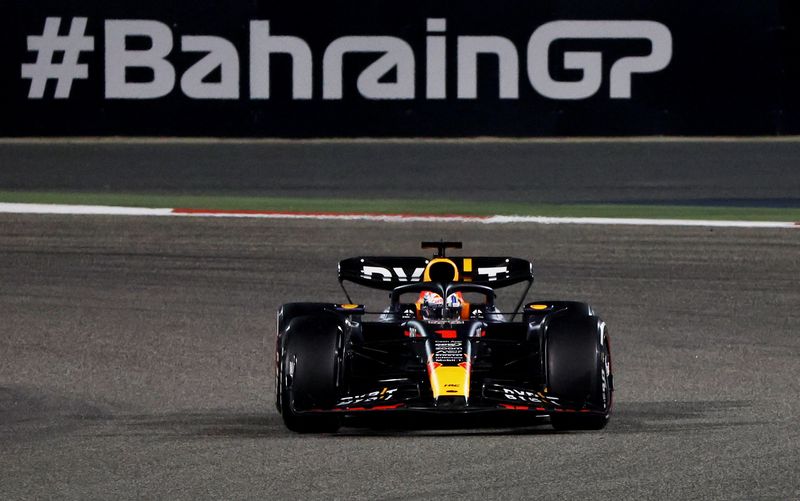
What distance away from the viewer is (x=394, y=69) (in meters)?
18.0

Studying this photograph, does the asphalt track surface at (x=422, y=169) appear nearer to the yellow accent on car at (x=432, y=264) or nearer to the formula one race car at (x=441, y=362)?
the yellow accent on car at (x=432, y=264)

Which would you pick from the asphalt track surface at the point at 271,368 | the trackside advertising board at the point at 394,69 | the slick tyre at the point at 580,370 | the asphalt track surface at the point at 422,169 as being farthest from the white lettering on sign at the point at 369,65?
the slick tyre at the point at 580,370

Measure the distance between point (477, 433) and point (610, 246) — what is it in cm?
700

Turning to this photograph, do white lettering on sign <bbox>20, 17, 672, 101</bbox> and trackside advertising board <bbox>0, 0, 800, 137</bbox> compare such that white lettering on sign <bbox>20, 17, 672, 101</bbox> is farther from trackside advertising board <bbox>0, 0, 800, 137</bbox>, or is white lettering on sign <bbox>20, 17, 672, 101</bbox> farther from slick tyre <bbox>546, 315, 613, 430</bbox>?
slick tyre <bbox>546, 315, 613, 430</bbox>

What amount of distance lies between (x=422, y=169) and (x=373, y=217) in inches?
68.8

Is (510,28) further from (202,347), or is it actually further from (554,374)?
(554,374)

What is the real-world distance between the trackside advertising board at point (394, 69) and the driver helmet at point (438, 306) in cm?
988

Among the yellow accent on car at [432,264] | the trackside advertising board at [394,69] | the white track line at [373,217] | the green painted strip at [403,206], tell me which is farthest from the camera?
the trackside advertising board at [394,69]

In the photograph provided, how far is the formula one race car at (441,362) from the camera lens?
758cm

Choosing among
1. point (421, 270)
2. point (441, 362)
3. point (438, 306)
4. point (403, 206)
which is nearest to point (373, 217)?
point (403, 206)

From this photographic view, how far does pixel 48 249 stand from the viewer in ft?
47.7

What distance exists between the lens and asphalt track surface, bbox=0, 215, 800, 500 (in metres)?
6.81

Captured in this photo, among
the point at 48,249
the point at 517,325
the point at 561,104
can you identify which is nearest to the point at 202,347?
the point at 517,325

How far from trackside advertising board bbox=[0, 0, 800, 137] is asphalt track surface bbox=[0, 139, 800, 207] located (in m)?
0.17
